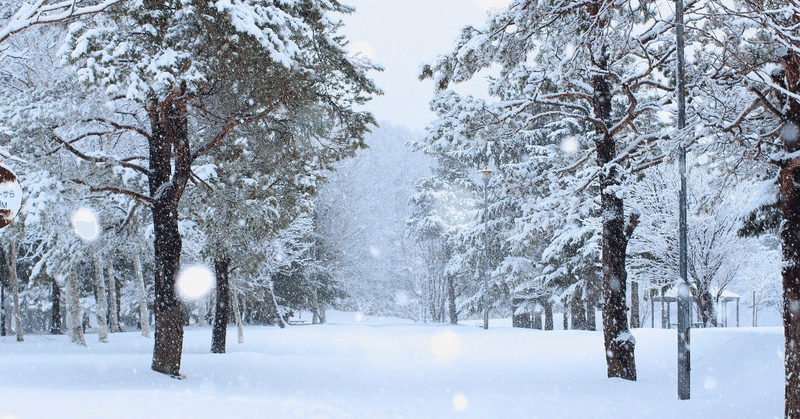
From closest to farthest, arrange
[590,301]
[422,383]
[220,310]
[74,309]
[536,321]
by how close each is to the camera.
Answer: [422,383], [220,310], [74,309], [590,301], [536,321]

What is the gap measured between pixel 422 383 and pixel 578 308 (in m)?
16.9

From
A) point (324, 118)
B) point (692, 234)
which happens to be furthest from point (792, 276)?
point (692, 234)

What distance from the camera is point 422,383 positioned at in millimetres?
13344

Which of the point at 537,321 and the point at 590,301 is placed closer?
the point at 590,301

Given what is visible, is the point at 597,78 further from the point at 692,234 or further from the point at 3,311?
the point at 3,311

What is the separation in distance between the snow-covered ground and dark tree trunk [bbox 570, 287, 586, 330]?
15.6ft

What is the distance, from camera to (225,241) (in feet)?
46.2

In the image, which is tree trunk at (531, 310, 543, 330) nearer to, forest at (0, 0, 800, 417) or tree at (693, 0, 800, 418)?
forest at (0, 0, 800, 417)

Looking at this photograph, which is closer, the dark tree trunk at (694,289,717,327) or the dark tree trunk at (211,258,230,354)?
the dark tree trunk at (211,258,230,354)

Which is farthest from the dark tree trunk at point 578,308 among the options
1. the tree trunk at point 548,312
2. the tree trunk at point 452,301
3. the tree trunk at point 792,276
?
the tree trunk at point 792,276

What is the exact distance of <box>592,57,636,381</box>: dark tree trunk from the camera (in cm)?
1199

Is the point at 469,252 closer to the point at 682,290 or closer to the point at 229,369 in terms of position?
the point at 229,369

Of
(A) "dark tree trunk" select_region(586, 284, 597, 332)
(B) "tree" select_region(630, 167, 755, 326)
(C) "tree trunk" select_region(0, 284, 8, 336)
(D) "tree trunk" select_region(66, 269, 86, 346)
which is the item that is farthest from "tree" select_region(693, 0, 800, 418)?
(C) "tree trunk" select_region(0, 284, 8, 336)

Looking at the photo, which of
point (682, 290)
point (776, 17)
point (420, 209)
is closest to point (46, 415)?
point (682, 290)
